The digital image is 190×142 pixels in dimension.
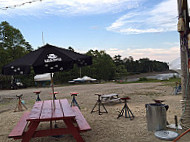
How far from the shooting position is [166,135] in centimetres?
422

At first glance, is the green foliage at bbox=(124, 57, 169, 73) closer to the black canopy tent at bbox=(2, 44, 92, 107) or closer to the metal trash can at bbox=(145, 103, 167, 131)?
the metal trash can at bbox=(145, 103, 167, 131)

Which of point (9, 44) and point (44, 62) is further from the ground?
point (9, 44)

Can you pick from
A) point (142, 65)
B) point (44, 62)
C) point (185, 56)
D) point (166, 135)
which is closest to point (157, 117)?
point (166, 135)

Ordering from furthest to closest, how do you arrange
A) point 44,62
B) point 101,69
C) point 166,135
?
point 101,69, point 166,135, point 44,62

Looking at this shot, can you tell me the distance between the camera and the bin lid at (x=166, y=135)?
409 centimetres

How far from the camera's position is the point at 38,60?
384cm

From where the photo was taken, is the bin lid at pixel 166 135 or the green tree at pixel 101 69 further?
the green tree at pixel 101 69

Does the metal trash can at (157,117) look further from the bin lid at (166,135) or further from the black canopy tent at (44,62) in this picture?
the black canopy tent at (44,62)

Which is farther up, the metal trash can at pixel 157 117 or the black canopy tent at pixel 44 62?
the black canopy tent at pixel 44 62

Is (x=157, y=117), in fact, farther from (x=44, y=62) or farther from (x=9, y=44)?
(x=9, y=44)

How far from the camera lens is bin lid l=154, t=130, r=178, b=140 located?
4086 mm

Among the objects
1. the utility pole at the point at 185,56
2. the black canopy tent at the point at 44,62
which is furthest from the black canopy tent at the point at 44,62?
the utility pole at the point at 185,56

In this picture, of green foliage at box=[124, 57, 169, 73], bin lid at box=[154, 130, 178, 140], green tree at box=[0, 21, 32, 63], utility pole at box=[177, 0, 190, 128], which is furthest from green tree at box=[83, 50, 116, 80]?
bin lid at box=[154, 130, 178, 140]

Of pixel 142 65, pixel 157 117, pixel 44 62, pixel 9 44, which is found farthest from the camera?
→ pixel 142 65
